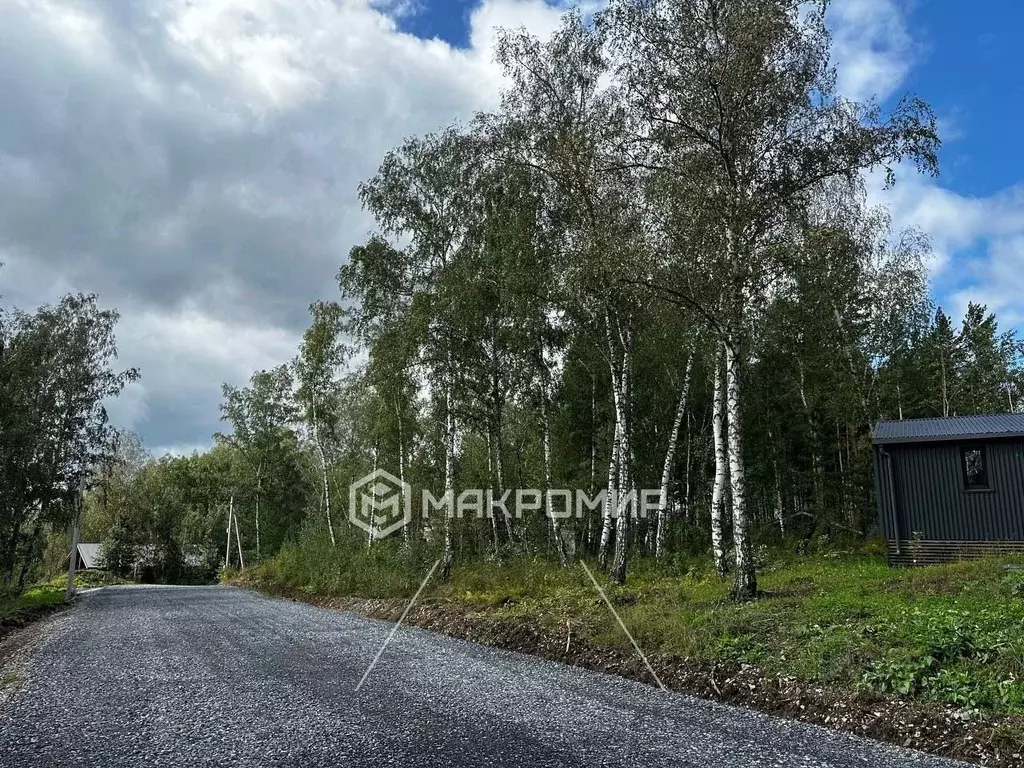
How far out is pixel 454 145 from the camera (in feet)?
51.8

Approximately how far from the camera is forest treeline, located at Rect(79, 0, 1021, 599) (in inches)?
386

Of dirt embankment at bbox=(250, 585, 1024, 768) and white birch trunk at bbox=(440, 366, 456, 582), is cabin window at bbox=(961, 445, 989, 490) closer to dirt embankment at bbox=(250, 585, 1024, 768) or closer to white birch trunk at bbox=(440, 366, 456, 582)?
dirt embankment at bbox=(250, 585, 1024, 768)

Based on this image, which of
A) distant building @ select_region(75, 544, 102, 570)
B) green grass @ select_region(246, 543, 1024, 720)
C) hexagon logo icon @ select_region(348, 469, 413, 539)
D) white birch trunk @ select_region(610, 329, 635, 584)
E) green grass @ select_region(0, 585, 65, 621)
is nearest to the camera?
green grass @ select_region(246, 543, 1024, 720)

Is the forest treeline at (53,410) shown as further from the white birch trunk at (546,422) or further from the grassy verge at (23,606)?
the white birch trunk at (546,422)

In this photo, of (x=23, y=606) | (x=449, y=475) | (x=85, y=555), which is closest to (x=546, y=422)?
(x=449, y=475)

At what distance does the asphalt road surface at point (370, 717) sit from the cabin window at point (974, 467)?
11.5m

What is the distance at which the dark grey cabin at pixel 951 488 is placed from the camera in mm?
14117

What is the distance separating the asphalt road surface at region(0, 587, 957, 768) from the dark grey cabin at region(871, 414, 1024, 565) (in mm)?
10722

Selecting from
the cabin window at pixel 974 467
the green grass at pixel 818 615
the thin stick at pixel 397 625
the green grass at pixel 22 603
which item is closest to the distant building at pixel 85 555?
the green grass at pixel 22 603

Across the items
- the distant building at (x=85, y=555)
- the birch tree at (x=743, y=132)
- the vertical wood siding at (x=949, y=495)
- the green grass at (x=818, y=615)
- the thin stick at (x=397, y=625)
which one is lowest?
the distant building at (x=85, y=555)

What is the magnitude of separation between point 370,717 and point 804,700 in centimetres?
349

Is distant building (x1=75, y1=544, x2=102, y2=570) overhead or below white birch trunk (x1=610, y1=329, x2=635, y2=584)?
below

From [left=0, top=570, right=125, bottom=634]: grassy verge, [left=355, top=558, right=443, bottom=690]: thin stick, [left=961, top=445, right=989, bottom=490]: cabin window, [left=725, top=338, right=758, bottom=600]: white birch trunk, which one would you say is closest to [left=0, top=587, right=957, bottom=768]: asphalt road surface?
[left=355, top=558, right=443, bottom=690]: thin stick

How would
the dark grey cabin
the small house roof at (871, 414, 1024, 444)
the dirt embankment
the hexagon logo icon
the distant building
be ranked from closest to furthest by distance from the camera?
Answer: the dirt embankment < the dark grey cabin < the small house roof at (871, 414, 1024, 444) < the hexagon logo icon < the distant building
